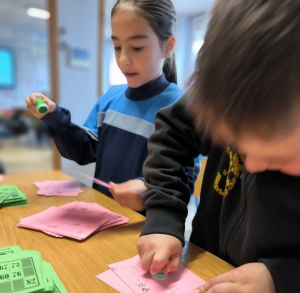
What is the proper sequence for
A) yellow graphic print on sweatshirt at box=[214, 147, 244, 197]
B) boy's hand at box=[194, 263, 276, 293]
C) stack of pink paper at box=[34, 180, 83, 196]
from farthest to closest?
stack of pink paper at box=[34, 180, 83, 196] < yellow graphic print on sweatshirt at box=[214, 147, 244, 197] < boy's hand at box=[194, 263, 276, 293]

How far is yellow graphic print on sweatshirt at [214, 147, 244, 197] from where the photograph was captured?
1.60ft

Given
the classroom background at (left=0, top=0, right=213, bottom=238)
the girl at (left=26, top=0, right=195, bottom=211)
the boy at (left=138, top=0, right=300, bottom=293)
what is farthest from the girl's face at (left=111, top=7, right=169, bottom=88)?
the boy at (left=138, top=0, right=300, bottom=293)

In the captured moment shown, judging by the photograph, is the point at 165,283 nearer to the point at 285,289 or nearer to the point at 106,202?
the point at 285,289

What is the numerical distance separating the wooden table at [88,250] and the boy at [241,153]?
5cm

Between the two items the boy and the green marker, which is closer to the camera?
the boy

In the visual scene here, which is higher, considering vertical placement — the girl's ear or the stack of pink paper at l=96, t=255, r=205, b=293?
the girl's ear

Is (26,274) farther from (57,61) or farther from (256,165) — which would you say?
(57,61)

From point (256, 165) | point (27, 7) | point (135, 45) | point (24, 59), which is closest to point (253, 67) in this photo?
point (256, 165)

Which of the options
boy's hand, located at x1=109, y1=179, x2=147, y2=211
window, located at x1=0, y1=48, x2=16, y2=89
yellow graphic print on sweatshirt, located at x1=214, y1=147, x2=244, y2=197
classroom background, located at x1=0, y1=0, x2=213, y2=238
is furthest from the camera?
window, located at x1=0, y1=48, x2=16, y2=89

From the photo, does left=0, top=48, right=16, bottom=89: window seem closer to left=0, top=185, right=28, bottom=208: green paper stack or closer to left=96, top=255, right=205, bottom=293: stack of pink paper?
left=0, top=185, right=28, bottom=208: green paper stack

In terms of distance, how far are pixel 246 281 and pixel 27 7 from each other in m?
5.39

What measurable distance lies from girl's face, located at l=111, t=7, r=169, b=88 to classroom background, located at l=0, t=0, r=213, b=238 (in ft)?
0.35

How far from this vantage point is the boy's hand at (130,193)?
62 cm

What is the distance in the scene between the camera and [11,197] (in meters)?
0.69
